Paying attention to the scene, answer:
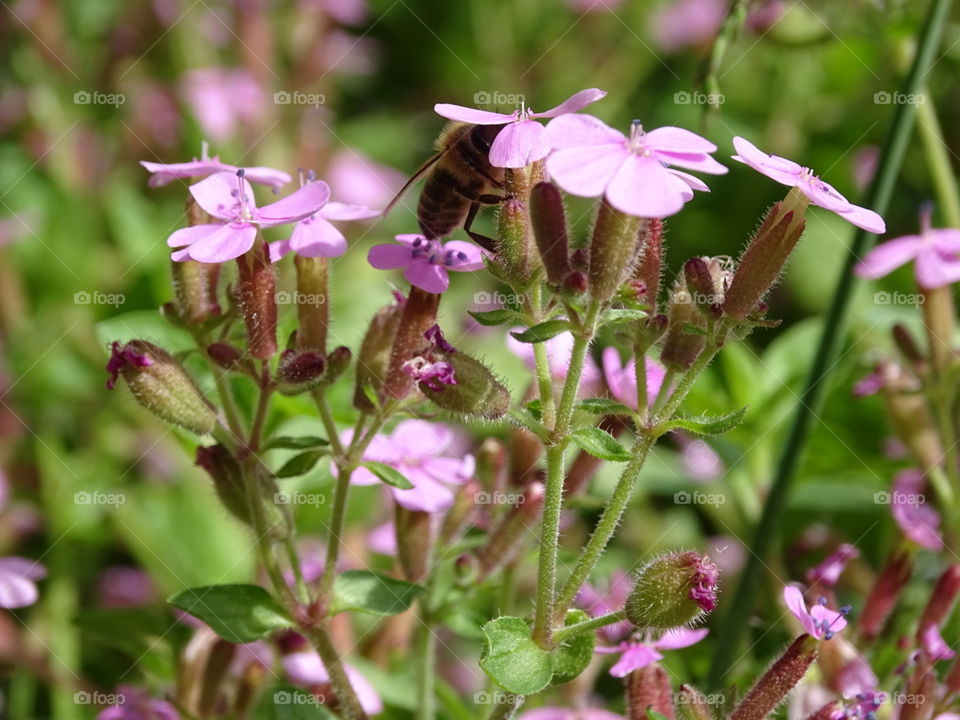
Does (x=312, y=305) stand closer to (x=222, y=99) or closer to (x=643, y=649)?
(x=643, y=649)

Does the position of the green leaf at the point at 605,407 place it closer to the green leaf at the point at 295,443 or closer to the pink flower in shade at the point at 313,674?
the green leaf at the point at 295,443

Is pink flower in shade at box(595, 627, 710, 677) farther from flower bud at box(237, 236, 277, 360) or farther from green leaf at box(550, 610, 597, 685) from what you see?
flower bud at box(237, 236, 277, 360)

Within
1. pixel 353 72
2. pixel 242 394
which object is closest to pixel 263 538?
pixel 242 394

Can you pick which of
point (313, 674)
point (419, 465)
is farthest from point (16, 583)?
point (419, 465)

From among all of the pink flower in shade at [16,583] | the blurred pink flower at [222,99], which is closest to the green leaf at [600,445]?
the pink flower in shade at [16,583]

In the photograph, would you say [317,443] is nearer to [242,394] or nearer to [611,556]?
[242,394]

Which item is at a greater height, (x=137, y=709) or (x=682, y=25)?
(x=682, y=25)

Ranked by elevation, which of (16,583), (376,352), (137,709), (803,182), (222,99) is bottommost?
(137,709)
